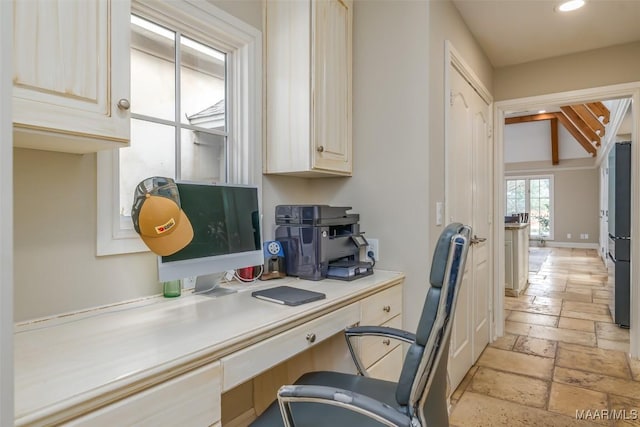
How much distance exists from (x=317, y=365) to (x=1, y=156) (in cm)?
166

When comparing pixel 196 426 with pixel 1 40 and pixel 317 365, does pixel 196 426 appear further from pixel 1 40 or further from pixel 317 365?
pixel 317 365

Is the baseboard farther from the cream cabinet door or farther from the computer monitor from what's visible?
the computer monitor

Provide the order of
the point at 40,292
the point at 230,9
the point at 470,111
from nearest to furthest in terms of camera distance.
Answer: the point at 40,292 < the point at 230,9 < the point at 470,111

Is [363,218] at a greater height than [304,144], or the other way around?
[304,144]

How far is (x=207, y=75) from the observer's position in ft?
6.12

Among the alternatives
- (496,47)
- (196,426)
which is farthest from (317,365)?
(496,47)

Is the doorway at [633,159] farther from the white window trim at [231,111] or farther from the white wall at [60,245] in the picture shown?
the white wall at [60,245]

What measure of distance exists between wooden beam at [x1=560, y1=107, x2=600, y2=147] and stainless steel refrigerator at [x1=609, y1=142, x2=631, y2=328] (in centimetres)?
481

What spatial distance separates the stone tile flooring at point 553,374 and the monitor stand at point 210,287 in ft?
5.00

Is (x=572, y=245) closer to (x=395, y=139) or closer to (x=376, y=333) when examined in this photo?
(x=395, y=139)

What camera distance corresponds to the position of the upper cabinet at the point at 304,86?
1.88m

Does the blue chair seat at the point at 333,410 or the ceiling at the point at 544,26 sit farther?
the ceiling at the point at 544,26

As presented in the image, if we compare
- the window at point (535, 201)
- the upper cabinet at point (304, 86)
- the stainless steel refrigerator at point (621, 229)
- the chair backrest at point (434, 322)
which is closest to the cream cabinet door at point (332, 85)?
the upper cabinet at point (304, 86)

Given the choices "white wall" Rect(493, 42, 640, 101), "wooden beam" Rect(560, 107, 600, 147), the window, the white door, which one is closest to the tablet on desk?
the white door
